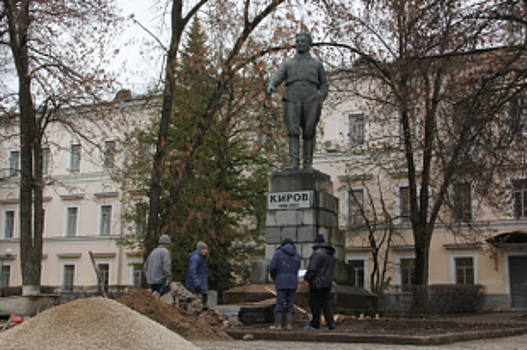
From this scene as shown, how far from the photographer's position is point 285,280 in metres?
11.1

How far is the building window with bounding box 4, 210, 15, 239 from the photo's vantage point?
4844 centimetres

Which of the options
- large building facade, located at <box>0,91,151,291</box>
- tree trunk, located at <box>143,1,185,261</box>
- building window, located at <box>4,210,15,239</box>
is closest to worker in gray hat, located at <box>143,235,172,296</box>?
tree trunk, located at <box>143,1,185,261</box>

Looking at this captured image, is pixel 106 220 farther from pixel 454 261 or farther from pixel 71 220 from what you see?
pixel 454 261

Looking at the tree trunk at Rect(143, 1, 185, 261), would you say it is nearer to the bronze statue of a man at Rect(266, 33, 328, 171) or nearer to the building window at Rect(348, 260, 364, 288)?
the bronze statue of a man at Rect(266, 33, 328, 171)

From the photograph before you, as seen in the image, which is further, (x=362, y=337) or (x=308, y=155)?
(x=308, y=155)

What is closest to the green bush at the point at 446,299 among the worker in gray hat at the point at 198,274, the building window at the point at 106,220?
the worker in gray hat at the point at 198,274

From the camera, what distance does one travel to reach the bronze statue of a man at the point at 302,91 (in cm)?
1477

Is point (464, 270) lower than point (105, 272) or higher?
higher

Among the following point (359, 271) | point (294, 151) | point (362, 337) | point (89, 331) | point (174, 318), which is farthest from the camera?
point (359, 271)

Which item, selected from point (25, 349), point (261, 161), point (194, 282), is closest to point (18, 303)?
point (194, 282)

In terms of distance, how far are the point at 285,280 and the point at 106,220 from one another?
36.0 metres

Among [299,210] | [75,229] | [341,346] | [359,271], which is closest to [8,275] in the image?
[75,229]

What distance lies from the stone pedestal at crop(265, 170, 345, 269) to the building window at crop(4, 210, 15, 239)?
38.2m

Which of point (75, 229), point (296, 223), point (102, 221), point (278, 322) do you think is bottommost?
point (278, 322)
